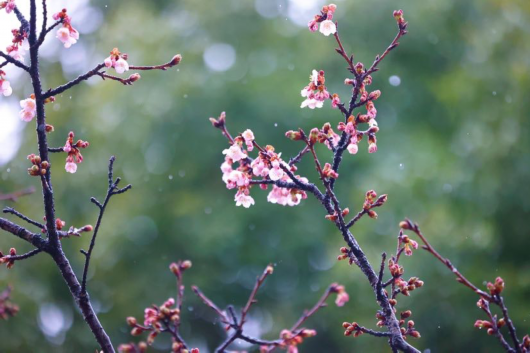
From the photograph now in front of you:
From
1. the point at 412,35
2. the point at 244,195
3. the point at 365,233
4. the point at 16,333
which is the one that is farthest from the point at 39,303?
the point at 412,35

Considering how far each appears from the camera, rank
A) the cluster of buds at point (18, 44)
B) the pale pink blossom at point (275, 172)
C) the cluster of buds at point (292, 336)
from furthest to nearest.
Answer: the cluster of buds at point (18, 44) → the pale pink blossom at point (275, 172) → the cluster of buds at point (292, 336)

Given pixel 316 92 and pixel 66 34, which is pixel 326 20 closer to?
pixel 316 92

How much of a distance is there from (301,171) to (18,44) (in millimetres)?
5358

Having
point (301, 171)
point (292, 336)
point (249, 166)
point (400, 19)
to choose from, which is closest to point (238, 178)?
point (249, 166)

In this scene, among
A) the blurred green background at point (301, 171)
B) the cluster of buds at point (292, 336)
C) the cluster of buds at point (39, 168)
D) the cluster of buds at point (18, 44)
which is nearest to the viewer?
the cluster of buds at point (292, 336)

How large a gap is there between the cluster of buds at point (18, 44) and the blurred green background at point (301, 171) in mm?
4546

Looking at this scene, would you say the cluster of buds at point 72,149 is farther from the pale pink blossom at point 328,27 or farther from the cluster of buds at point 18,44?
the pale pink blossom at point 328,27

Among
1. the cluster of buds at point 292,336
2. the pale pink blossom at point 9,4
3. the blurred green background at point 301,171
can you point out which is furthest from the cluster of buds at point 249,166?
the blurred green background at point 301,171

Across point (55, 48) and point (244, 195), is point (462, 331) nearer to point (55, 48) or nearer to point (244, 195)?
point (244, 195)

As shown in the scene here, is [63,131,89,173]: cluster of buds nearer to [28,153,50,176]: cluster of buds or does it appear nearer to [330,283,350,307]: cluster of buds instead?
[28,153,50,176]: cluster of buds

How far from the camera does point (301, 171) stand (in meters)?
6.90

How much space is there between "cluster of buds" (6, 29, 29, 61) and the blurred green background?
4.55 metres

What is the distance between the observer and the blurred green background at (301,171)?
5.76 meters

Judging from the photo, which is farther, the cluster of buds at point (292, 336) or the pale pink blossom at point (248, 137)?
the pale pink blossom at point (248, 137)
